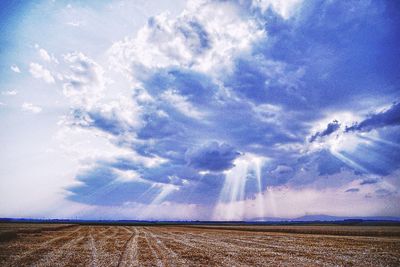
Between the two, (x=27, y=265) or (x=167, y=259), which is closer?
(x=27, y=265)

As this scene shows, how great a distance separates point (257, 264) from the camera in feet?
69.4

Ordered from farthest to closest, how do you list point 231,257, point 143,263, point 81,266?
point 231,257 < point 143,263 < point 81,266

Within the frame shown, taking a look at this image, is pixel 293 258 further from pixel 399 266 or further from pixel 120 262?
pixel 120 262

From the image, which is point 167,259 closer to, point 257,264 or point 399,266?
point 257,264

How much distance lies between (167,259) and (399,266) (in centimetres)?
1713

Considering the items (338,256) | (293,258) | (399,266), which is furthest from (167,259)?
(399,266)

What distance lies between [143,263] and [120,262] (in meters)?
1.88

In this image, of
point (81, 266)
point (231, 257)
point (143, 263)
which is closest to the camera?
point (81, 266)

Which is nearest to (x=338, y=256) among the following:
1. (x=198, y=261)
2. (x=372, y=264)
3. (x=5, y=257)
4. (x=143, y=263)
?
(x=372, y=264)

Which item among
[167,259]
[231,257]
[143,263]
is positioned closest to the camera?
[143,263]

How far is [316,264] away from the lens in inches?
833

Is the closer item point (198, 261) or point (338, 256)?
point (198, 261)

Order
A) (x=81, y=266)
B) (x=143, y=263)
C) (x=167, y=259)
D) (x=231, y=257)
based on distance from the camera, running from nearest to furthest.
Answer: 1. (x=81, y=266)
2. (x=143, y=263)
3. (x=167, y=259)
4. (x=231, y=257)

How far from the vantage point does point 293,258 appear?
79.1ft
